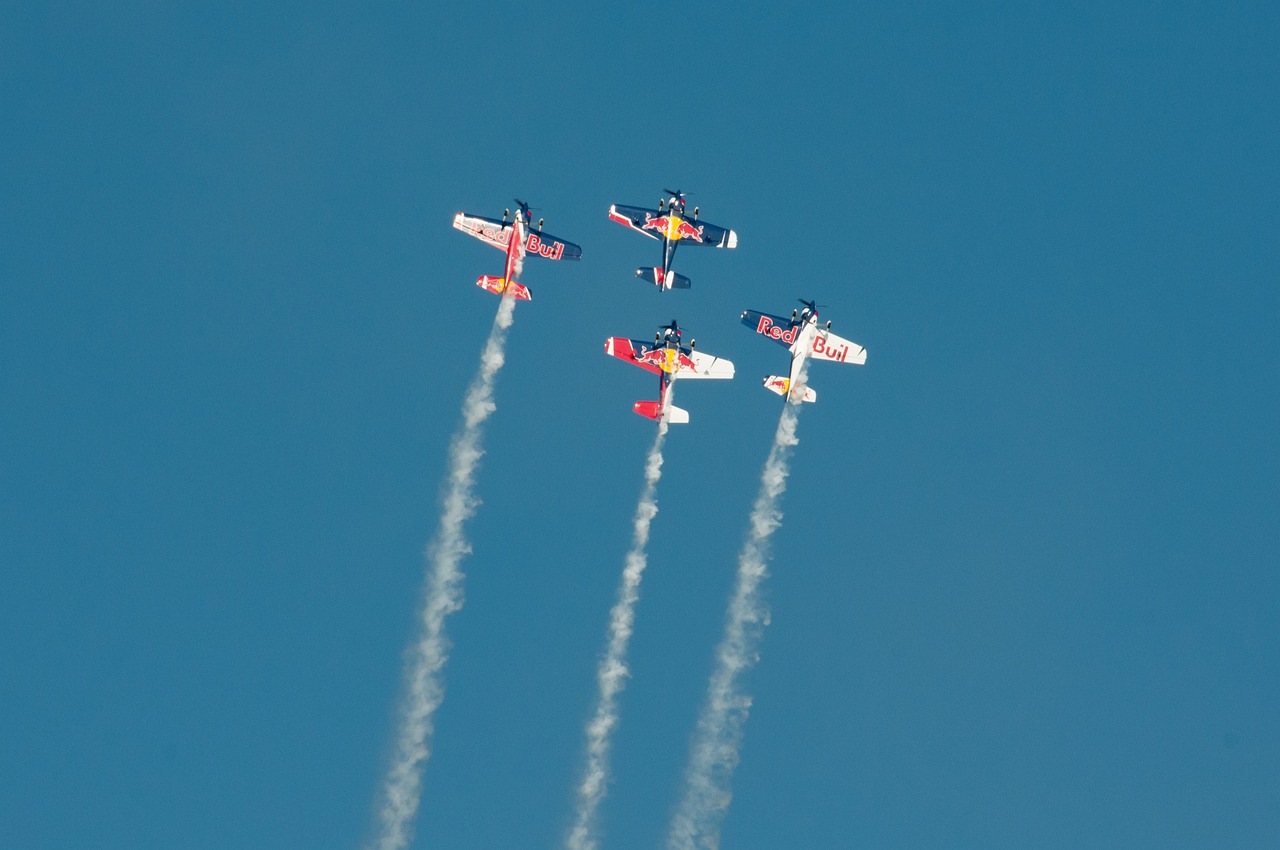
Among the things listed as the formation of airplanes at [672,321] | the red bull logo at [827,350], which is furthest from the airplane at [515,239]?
the red bull logo at [827,350]

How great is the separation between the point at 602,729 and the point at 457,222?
2933 cm

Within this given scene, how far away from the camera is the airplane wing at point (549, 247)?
373 ft

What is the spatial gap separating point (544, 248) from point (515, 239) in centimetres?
173

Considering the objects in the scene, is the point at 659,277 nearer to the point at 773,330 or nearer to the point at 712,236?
the point at 712,236

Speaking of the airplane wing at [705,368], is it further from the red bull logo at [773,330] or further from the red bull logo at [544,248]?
the red bull logo at [544,248]

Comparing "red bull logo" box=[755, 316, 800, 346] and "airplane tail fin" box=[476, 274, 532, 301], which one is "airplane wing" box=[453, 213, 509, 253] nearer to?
"airplane tail fin" box=[476, 274, 532, 301]

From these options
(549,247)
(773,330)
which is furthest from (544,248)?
(773,330)

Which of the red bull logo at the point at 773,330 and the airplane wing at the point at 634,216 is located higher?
the airplane wing at the point at 634,216

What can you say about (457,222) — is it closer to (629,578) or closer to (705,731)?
(629,578)

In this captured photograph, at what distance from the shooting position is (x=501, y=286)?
371ft

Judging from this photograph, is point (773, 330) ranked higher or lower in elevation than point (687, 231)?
lower

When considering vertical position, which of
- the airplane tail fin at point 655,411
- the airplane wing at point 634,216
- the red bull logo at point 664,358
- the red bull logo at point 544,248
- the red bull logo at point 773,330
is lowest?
the airplane tail fin at point 655,411

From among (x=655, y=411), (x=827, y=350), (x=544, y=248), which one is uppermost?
(x=544, y=248)

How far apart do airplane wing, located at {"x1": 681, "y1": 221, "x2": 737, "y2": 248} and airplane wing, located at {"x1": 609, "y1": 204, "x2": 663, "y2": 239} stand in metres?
2.07
